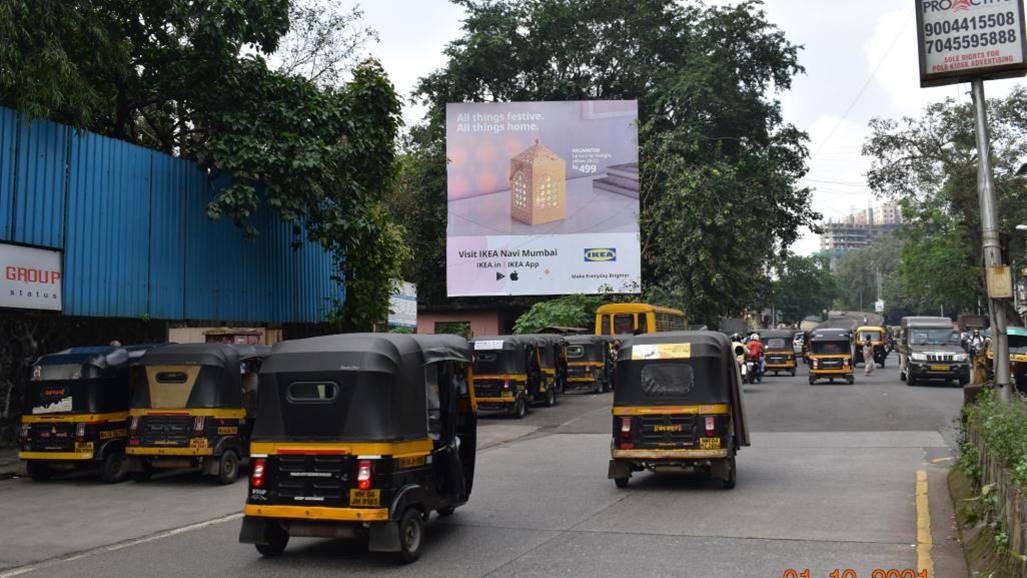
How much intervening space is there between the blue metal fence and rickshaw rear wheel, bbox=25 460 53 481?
3874 millimetres

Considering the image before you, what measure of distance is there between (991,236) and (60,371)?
50.2 feet

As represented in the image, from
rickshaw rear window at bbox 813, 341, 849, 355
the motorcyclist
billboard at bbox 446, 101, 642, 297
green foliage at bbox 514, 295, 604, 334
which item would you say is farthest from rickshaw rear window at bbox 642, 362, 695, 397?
green foliage at bbox 514, 295, 604, 334

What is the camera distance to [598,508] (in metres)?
11.2

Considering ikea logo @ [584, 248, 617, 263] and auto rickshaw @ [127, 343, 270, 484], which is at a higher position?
ikea logo @ [584, 248, 617, 263]

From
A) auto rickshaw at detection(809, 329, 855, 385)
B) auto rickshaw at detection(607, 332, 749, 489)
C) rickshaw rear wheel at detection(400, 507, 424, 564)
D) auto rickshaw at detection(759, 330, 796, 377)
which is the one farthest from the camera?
auto rickshaw at detection(759, 330, 796, 377)

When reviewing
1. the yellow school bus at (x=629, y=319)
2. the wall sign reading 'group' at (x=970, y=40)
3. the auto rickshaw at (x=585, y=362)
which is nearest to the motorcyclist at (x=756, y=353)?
the yellow school bus at (x=629, y=319)

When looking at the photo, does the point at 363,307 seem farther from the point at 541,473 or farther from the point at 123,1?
the point at 541,473

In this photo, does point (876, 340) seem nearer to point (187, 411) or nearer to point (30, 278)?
point (187, 411)

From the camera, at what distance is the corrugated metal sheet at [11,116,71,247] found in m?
16.8

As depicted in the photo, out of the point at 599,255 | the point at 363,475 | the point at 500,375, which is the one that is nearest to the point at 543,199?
the point at 599,255

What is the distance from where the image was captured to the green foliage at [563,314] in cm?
4303

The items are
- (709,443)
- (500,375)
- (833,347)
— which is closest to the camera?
(709,443)

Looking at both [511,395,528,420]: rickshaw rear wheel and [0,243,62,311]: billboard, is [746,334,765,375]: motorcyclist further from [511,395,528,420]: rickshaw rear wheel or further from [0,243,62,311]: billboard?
[0,243,62,311]: billboard

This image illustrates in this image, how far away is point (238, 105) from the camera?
69.2 ft
